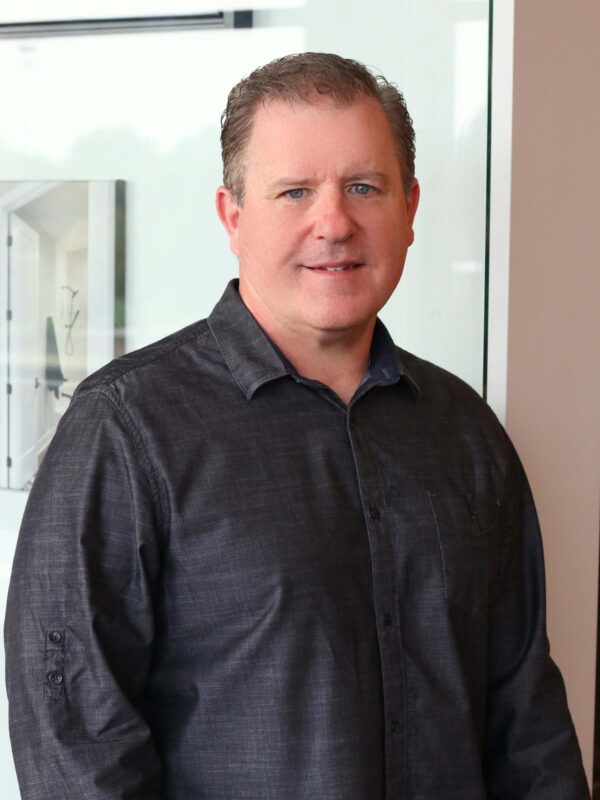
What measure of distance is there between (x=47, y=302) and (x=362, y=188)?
489 millimetres

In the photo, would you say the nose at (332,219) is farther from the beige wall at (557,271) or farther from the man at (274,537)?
the beige wall at (557,271)

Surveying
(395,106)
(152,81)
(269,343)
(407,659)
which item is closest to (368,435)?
(269,343)

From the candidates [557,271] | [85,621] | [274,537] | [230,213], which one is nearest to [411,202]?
[230,213]

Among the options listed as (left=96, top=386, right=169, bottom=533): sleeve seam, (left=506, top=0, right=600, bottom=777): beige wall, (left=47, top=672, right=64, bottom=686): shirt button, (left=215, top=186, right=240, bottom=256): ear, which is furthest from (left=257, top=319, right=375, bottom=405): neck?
(left=47, top=672, right=64, bottom=686): shirt button

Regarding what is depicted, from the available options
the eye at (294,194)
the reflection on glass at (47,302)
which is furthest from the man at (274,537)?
the reflection on glass at (47,302)

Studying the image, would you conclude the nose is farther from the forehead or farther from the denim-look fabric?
the denim-look fabric

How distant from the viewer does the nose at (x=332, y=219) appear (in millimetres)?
1382

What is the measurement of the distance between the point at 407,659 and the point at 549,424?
1.79ft

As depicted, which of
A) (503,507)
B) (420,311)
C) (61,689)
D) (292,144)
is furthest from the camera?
(420,311)

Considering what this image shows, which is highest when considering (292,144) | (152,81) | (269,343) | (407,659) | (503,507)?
(152,81)

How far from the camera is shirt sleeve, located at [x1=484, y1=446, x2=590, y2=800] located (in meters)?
1.62

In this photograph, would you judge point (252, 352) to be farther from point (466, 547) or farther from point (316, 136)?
point (466, 547)

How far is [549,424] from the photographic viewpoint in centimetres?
182

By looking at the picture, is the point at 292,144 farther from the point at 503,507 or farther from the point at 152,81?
the point at 503,507
